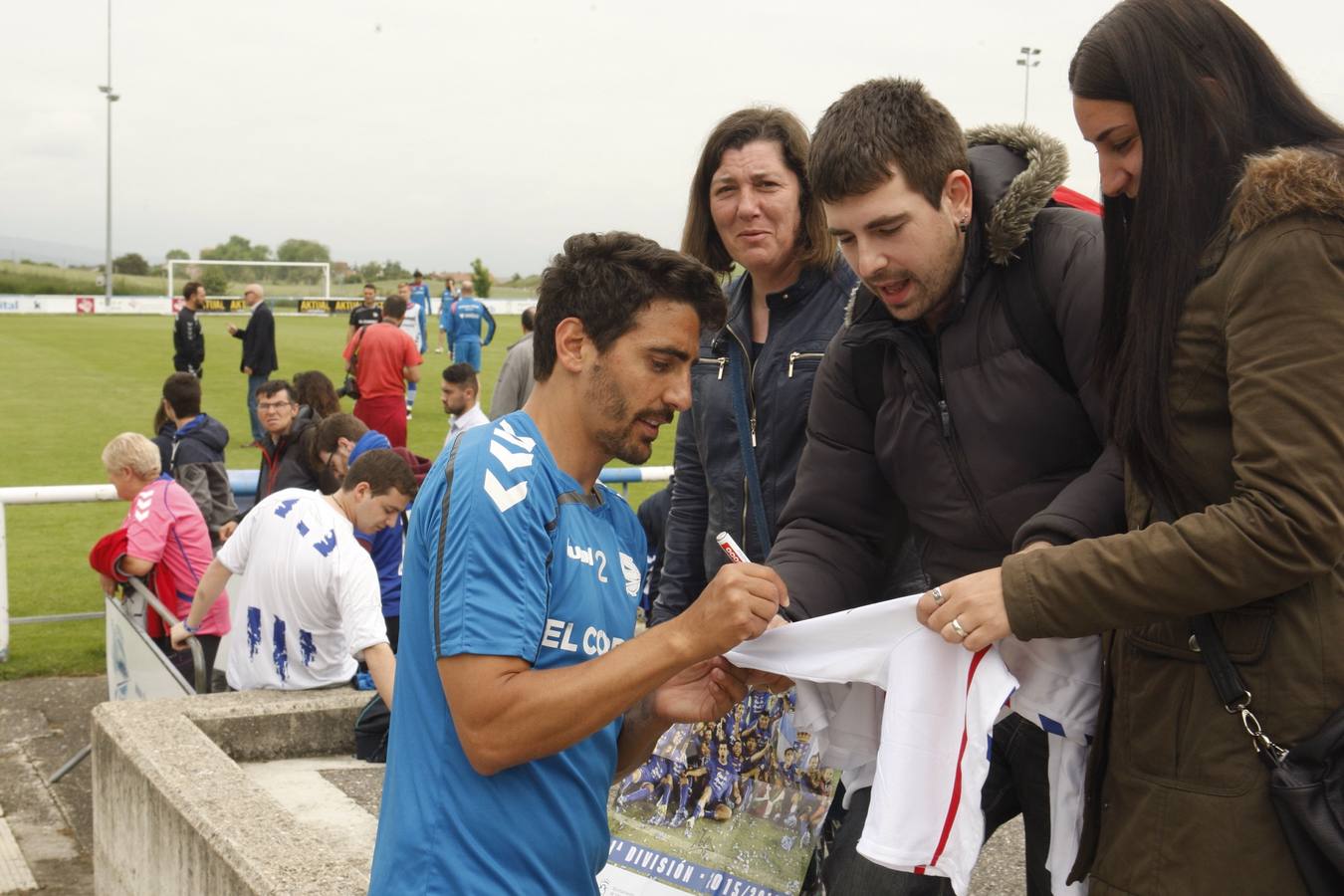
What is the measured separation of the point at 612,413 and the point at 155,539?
5602 millimetres

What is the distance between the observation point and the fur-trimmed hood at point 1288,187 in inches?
76.5

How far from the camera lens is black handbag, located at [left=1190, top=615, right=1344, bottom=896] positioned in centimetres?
196

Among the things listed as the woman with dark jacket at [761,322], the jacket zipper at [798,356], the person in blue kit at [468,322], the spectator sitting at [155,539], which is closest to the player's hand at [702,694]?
the woman with dark jacket at [761,322]

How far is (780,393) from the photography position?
3.73 m

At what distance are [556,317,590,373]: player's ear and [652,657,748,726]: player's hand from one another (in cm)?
70

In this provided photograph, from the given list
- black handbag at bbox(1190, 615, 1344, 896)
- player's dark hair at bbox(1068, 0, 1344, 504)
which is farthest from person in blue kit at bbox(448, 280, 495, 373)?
black handbag at bbox(1190, 615, 1344, 896)

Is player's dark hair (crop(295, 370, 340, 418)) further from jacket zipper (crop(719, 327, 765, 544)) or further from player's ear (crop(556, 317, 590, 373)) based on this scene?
player's ear (crop(556, 317, 590, 373))

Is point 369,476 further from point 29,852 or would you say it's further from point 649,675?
point 649,675

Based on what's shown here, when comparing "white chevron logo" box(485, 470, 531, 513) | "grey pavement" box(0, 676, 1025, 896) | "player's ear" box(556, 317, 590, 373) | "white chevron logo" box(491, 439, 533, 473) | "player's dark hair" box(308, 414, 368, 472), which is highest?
"player's ear" box(556, 317, 590, 373)

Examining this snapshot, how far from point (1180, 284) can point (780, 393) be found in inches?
66.9

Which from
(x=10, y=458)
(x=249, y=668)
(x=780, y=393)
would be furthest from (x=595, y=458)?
(x=10, y=458)

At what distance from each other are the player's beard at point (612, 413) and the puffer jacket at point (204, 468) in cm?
756

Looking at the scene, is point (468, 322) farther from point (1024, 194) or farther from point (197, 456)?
point (1024, 194)

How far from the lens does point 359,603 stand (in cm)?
573
